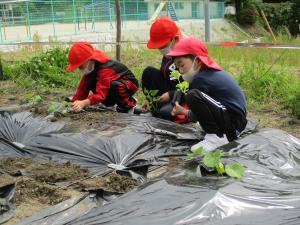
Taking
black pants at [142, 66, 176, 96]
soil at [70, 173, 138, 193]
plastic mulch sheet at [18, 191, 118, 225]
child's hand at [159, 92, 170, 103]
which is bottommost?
soil at [70, 173, 138, 193]

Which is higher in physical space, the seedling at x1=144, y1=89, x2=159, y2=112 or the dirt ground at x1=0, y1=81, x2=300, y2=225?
the seedling at x1=144, y1=89, x2=159, y2=112

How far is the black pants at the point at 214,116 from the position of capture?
2654mm

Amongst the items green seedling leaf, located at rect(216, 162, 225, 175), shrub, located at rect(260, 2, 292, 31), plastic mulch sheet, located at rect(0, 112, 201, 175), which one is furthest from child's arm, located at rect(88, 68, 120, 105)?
shrub, located at rect(260, 2, 292, 31)

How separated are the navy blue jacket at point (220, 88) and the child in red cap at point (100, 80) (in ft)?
3.43

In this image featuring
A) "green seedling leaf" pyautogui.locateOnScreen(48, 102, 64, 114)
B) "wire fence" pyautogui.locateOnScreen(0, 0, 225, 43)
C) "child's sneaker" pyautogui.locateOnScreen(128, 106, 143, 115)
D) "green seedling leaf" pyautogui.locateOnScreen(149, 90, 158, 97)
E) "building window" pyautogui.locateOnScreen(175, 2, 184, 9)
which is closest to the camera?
"green seedling leaf" pyautogui.locateOnScreen(48, 102, 64, 114)

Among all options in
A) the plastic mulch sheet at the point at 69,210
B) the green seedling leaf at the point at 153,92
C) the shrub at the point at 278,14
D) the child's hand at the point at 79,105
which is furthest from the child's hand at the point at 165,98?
the shrub at the point at 278,14

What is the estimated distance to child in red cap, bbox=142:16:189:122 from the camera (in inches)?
135

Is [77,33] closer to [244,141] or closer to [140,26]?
[140,26]

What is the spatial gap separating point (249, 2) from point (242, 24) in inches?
91.2

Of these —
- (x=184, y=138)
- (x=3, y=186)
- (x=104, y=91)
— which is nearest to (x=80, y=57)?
(x=104, y=91)

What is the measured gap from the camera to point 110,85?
3656mm

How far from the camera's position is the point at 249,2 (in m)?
27.8

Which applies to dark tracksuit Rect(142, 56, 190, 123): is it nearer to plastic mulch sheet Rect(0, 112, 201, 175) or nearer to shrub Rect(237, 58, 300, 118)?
plastic mulch sheet Rect(0, 112, 201, 175)

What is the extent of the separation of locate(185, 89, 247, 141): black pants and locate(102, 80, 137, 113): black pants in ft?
3.63
